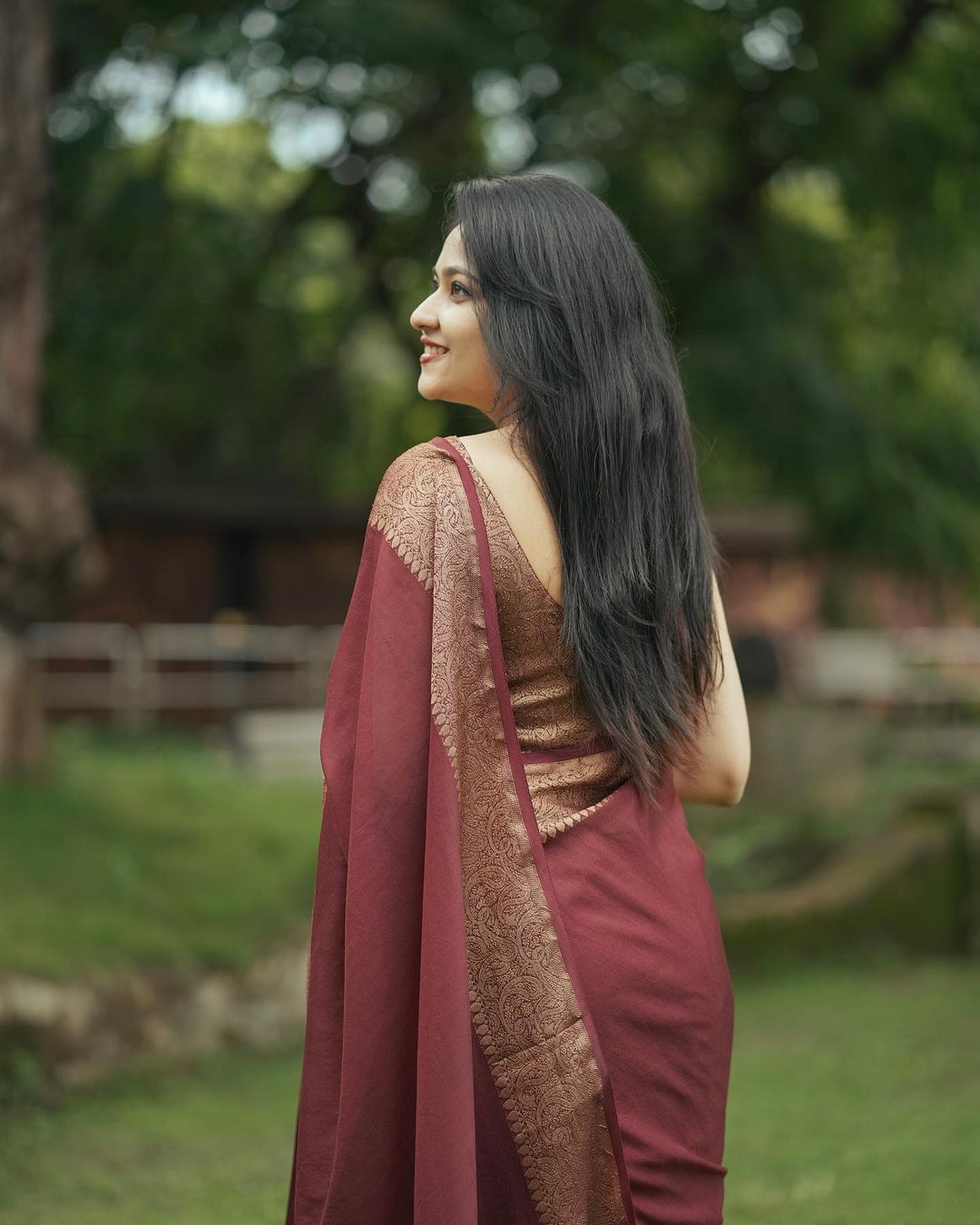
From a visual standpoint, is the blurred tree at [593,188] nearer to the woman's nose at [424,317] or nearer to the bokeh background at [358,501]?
the bokeh background at [358,501]

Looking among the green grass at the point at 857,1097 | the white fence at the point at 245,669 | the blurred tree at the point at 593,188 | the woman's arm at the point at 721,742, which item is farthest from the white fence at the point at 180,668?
the woman's arm at the point at 721,742

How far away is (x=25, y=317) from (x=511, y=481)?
173 inches

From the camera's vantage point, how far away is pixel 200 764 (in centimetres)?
985

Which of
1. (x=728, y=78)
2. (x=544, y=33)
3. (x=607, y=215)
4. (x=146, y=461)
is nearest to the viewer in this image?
(x=607, y=215)

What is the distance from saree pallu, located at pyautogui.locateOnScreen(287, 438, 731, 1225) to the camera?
1.79 m

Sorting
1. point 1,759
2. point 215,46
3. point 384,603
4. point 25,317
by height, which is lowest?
point 1,759

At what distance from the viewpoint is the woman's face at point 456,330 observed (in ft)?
6.56

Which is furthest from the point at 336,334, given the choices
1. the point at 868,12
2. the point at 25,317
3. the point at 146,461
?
the point at 25,317

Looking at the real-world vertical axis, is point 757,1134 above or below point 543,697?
below

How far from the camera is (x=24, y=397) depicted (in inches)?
230

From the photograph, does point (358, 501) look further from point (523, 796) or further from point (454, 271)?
point (523, 796)

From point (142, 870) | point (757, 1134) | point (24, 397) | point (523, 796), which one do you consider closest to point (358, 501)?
point (24, 397)

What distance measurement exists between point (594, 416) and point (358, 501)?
12.2 m

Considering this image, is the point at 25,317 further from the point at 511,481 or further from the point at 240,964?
the point at 511,481
